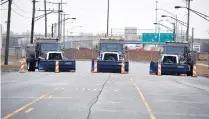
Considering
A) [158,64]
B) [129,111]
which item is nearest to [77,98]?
[129,111]

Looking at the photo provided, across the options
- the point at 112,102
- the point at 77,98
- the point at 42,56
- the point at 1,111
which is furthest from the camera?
the point at 42,56

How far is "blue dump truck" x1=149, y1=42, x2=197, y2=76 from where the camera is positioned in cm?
4153

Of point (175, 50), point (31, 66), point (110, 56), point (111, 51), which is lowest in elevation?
point (31, 66)

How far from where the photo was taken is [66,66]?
4272 cm

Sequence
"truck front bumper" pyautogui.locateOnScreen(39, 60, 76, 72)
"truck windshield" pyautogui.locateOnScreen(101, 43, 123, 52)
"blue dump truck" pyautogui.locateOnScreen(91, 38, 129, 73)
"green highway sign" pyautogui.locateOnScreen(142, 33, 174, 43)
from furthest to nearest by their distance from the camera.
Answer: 1. "green highway sign" pyautogui.locateOnScreen(142, 33, 174, 43)
2. "truck windshield" pyautogui.locateOnScreen(101, 43, 123, 52)
3. "blue dump truck" pyautogui.locateOnScreen(91, 38, 129, 73)
4. "truck front bumper" pyautogui.locateOnScreen(39, 60, 76, 72)

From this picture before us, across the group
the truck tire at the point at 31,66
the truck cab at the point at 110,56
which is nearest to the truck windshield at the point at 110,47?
the truck cab at the point at 110,56

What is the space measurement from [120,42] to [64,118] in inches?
1251

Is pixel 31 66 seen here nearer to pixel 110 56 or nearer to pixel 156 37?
pixel 110 56

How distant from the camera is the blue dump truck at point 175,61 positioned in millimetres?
41531

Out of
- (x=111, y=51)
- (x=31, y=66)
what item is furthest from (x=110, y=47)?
(x=31, y=66)

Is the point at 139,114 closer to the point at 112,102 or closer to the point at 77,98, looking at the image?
the point at 112,102

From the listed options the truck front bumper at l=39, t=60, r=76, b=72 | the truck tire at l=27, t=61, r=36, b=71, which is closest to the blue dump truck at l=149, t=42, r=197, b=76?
the truck front bumper at l=39, t=60, r=76, b=72

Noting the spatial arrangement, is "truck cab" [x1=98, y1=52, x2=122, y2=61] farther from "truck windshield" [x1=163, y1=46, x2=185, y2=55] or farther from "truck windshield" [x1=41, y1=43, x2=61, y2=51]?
"truck windshield" [x1=163, y1=46, x2=185, y2=55]

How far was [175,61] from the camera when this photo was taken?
142 ft
